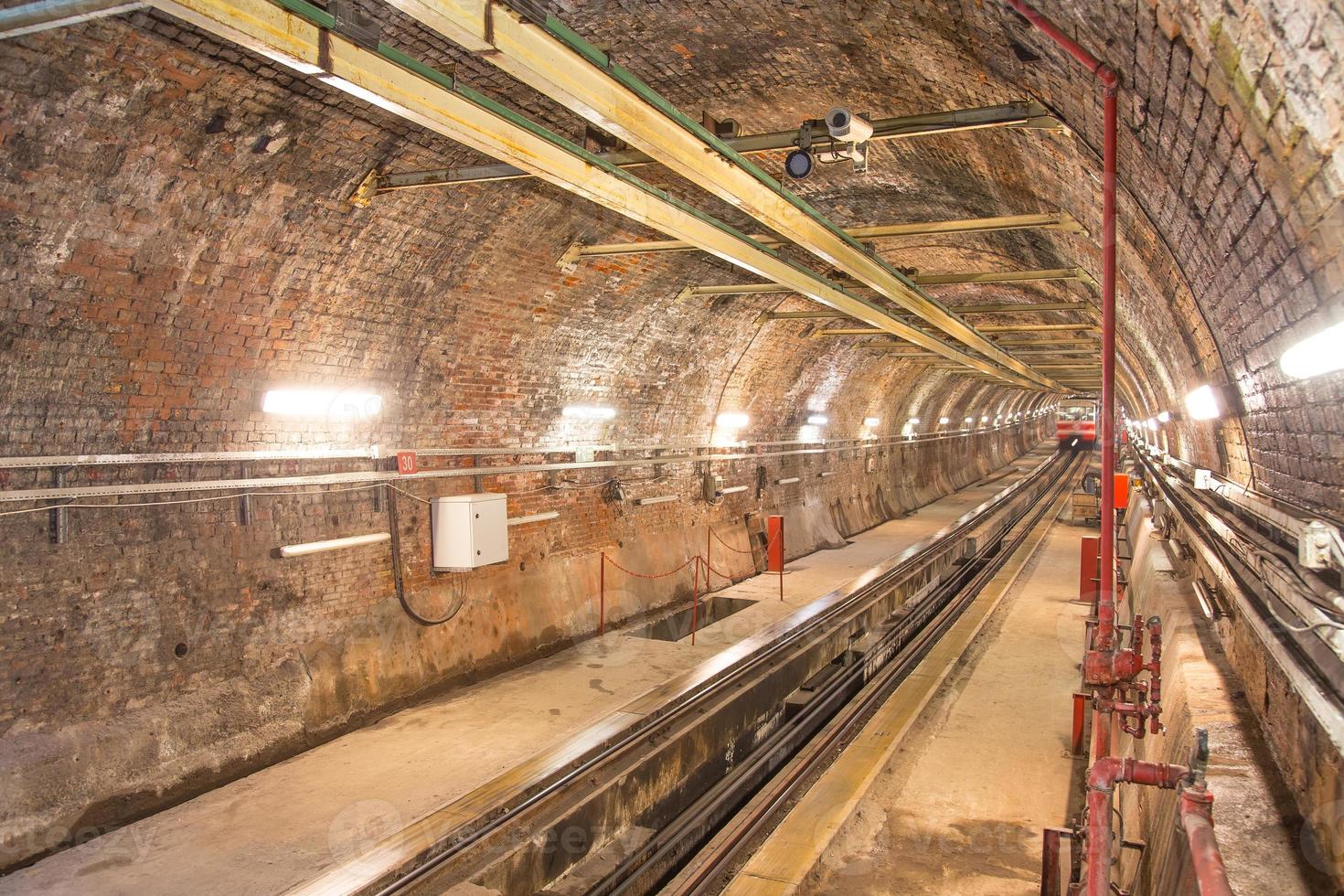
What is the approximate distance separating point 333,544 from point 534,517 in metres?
2.98

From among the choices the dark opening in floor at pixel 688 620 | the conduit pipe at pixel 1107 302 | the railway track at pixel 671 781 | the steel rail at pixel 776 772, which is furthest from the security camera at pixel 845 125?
the dark opening in floor at pixel 688 620

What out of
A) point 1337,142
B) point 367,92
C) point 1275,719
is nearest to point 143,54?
point 367,92

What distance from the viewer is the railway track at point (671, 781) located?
5.57 metres

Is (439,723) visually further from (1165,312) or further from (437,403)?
(1165,312)

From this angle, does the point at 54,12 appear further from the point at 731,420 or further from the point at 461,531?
the point at 731,420

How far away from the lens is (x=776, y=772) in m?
8.73

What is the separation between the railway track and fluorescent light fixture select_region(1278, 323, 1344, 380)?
452cm

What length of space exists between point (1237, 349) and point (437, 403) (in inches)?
269

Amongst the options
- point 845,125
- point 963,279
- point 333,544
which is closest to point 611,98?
point 845,125

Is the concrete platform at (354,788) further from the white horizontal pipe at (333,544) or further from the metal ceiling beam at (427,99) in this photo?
the metal ceiling beam at (427,99)

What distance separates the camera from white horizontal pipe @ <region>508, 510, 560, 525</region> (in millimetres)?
10356

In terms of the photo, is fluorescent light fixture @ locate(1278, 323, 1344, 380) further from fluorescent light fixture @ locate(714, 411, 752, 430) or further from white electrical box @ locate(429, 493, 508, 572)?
fluorescent light fixture @ locate(714, 411, 752, 430)

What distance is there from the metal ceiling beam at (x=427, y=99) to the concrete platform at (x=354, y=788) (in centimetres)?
420

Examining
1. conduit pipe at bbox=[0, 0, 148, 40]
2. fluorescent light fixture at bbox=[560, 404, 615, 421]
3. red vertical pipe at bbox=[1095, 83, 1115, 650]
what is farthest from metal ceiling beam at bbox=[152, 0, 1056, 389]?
fluorescent light fixture at bbox=[560, 404, 615, 421]
